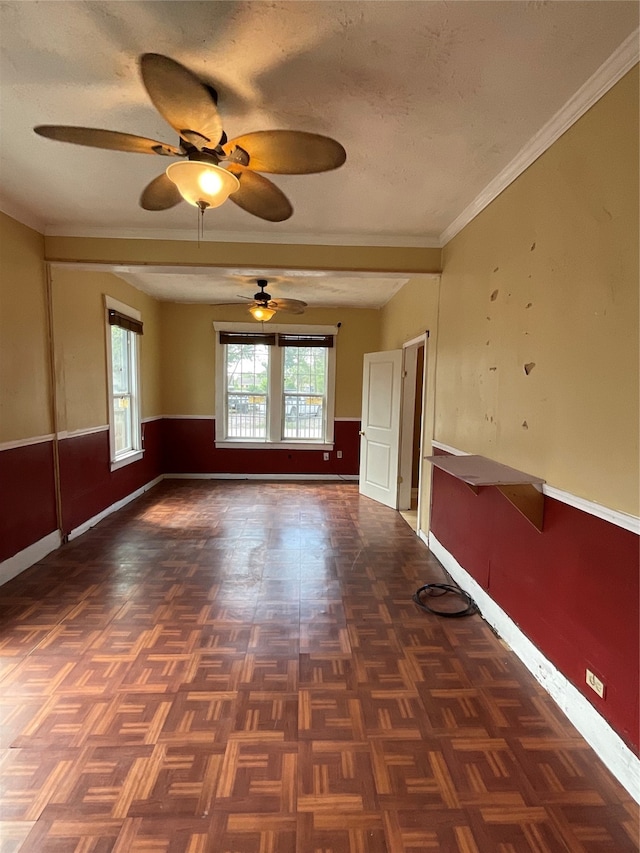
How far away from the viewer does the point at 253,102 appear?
1728mm

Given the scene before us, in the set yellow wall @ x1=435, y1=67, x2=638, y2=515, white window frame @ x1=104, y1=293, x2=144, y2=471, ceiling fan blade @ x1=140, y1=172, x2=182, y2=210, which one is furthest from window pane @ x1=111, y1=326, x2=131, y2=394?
yellow wall @ x1=435, y1=67, x2=638, y2=515

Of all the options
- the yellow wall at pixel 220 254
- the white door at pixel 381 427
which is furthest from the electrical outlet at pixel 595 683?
the white door at pixel 381 427

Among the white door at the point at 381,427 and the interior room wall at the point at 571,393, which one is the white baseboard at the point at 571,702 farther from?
the white door at the point at 381,427

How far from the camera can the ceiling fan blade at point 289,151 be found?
1.47m

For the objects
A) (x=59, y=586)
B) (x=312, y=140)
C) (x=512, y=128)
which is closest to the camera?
(x=312, y=140)

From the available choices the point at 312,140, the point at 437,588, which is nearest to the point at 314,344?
the point at 437,588

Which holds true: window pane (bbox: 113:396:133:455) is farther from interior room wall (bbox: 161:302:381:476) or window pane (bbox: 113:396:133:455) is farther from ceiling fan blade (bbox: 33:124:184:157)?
ceiling fan blade (bbox: 33:124:184:157)

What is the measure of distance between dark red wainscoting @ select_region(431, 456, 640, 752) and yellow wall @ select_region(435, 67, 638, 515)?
192 millimetres

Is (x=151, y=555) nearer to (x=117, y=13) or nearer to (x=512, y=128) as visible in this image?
(x=117, y=13)

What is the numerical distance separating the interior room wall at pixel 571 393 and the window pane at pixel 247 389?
3.87 m

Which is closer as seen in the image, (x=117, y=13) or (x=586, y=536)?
(x=117, y=13)

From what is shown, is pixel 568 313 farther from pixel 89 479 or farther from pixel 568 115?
pixel 89 479

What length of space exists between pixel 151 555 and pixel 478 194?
3.49m

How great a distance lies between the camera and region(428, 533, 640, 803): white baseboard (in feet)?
4.73
